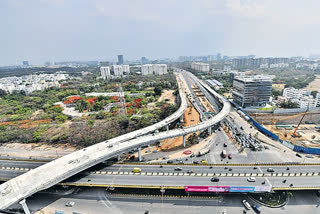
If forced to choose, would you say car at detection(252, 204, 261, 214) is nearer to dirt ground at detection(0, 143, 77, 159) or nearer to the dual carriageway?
the dual carriageway

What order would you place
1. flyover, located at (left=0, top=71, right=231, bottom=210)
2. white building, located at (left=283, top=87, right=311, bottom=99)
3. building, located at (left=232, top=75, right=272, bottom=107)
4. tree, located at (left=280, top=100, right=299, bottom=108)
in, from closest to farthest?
flyover, located at (left=0, top=71, right=231, bottom=210)
building, located at (left=232, top=75, right=272, bottom=107)
tree, located at (left=280, top=100, right=299, bottom=108)
white building, located at (left=283, top=87, right=311, bottom=99)

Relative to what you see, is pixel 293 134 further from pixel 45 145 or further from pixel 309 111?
pixel 45 145

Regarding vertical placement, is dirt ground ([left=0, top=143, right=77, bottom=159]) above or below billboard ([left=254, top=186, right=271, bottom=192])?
below

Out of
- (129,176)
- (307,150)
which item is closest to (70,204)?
(129,176)

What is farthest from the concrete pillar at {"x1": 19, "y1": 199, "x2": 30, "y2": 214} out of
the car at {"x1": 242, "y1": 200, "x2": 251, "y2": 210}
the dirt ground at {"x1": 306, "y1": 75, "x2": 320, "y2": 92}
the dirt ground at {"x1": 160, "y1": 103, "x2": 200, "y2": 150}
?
the dirt ground at {"x1": 306, "y1": 75, "x2": 320, "y2": 92}

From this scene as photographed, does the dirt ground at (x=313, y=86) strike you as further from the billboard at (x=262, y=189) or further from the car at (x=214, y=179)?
the car at (x=214, y=179)

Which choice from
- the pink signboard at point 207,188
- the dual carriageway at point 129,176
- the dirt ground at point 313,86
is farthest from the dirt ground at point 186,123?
the dirt ground at point 313,86
